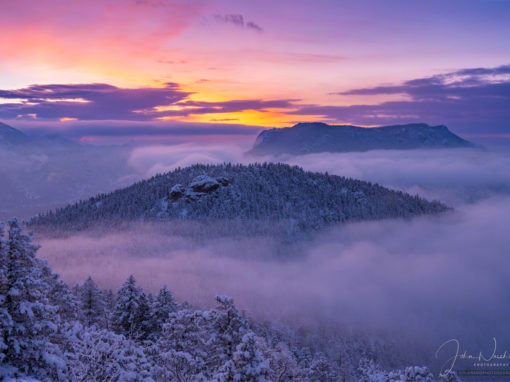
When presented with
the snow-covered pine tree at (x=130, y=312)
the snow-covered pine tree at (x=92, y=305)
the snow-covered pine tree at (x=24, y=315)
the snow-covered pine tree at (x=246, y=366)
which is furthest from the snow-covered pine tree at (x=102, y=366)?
the snow-covered pine tree at (x=92, y=305)

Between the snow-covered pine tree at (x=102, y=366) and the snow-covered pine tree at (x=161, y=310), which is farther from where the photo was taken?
the snow-covered pine tree at (x=161, y=310)

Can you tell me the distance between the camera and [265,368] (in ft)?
72.8

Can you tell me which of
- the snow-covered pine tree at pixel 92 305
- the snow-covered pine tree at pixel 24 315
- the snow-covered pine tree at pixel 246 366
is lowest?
the snow-covered pine tree at pixel 92 305

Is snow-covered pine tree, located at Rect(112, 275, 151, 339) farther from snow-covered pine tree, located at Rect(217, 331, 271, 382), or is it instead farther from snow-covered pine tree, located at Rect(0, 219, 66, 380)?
snow-covered pine tree, located at Rect(217, 331, 271, 382)

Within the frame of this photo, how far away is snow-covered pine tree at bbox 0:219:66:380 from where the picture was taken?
19422mm

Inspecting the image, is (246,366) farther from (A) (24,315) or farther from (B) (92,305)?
(B) (92,305)

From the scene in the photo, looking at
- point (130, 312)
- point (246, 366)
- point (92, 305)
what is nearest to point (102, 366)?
point (246, 366)

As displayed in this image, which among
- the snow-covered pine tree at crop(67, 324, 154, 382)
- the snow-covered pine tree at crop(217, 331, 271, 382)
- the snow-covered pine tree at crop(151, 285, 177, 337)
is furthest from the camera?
the snow-covered pine tree at crop(151, 285, 177, 337)

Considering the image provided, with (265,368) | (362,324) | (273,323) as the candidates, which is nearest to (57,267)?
(273,323)

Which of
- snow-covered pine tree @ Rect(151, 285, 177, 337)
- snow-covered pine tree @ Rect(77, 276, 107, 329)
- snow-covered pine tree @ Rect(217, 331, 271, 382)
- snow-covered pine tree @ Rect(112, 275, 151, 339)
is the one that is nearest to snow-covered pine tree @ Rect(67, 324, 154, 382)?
snow-covered pine tree @ Rect(217, 331, 271, 382)

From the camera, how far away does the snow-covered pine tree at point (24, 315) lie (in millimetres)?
19422

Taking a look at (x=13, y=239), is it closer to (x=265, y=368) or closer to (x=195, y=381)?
(x=195, y=381)

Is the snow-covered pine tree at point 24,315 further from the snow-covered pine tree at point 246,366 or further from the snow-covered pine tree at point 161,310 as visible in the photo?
the snow-covered pine tree at point 161,310

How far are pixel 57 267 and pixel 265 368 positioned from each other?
209 meters
